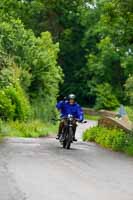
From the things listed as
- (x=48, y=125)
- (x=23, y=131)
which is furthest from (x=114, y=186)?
(x=48, y=125)

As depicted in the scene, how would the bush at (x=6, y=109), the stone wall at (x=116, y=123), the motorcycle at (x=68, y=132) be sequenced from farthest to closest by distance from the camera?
the bush at (x=6, y=109) → the stone wall at (x=116, y=123) → the motorcycle at (x=68, y=132)

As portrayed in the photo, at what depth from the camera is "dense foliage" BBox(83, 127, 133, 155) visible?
21.5 meters

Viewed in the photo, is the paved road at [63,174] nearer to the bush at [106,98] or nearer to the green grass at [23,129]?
the green grass at [23,129]

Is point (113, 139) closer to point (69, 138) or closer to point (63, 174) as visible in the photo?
point (69, 138)

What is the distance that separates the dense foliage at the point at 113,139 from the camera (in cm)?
2145

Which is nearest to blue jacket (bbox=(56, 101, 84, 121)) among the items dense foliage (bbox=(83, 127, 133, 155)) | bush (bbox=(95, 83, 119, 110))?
dense foliage (bbox=(83, 127, 133, 155))

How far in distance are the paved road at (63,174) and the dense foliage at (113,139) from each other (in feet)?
3.00

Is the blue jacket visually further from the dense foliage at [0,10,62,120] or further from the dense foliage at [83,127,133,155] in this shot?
the dense foliage at [0,10,62,120]

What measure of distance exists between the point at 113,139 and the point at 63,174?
8.93 metres

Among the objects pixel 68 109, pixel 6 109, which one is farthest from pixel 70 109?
pixel 6 109

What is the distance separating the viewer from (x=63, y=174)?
1404 centimetres

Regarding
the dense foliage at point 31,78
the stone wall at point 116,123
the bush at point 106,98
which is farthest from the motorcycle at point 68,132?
the bush at point 106,98

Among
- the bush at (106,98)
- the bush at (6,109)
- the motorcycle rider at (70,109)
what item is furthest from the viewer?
the bush at (106,98)

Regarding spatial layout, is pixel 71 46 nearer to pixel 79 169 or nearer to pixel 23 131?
pixel 23 131
